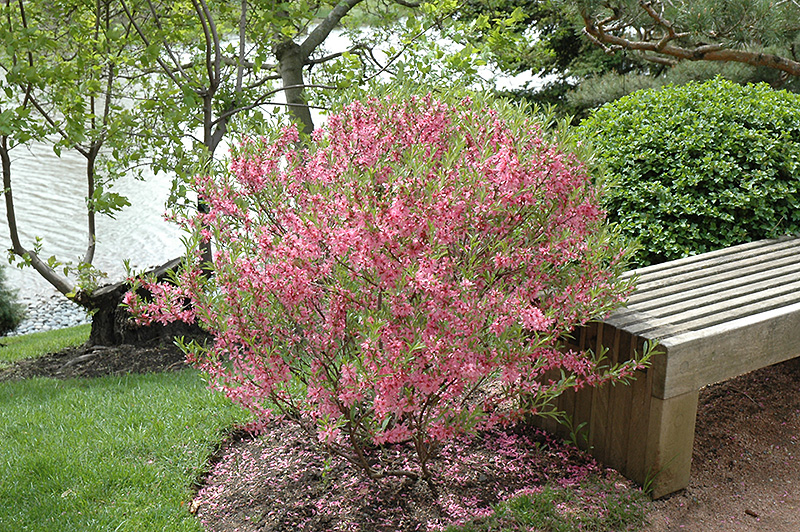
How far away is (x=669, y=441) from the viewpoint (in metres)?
2.95

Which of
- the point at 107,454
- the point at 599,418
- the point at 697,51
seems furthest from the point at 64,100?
the point at 697,51

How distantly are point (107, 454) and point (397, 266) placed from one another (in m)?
2.02

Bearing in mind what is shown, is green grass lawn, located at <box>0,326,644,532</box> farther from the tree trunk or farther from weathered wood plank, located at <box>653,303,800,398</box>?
the tree trunk

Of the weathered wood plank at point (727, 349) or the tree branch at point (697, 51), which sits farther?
the tree branch at point (697, 51)

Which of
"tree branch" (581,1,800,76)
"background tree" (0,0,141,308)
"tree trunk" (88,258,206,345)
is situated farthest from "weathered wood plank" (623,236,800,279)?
"tree trunk" (88,258,206,345)

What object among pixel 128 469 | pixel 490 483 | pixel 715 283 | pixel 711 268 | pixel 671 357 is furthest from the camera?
pixel 711 268

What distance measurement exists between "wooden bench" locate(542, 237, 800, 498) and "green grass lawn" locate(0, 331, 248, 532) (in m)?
1.81

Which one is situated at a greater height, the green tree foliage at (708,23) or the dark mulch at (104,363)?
the green tree foliage at (708,23)

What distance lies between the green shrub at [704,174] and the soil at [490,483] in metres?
1.14

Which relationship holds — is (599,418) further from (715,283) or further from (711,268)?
(711,268)

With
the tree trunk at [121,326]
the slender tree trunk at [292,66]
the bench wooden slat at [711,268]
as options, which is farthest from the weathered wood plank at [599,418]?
the slender tree trunk at [292,66]

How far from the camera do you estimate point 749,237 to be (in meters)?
4.48

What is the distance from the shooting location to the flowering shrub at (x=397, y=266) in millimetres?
2229

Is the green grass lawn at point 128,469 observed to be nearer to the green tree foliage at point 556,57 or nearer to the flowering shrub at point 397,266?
the flowering shrub at point 397,266
